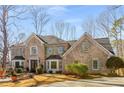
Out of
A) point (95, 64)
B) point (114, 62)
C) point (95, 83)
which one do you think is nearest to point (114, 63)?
point (114, 62)

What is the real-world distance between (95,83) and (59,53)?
83cm

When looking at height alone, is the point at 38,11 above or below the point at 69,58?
above

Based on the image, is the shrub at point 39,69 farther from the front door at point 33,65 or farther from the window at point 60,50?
the window at point 60,50

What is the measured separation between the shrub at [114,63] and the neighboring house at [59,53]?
0.07 m

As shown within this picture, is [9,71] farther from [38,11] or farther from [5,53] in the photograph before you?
[38,11]

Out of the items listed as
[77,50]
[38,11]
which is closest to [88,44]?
[77,50]

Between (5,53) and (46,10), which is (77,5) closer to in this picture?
(46,10)

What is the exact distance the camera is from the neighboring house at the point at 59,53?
13016mm

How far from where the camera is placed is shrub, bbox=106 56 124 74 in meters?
12.9

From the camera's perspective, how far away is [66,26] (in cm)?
1302

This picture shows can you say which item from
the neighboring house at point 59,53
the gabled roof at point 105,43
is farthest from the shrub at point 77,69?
the gabled roof at point 105,43

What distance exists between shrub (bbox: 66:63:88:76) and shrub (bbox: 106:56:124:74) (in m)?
0.41

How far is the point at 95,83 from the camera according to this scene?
42.4 feet
